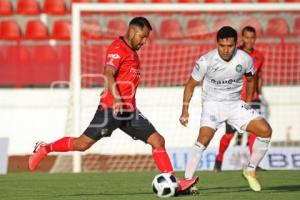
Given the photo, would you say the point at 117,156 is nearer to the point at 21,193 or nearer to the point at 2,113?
the point at 2,113

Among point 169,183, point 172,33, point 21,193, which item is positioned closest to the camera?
point 169,183

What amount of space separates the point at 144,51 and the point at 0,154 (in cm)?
455

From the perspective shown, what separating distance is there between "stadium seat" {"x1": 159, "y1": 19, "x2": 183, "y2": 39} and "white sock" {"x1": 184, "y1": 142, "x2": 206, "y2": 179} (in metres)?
9.92

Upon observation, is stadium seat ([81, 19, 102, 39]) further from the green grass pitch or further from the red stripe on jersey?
the red stripe on jersey

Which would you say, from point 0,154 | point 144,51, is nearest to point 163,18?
point 144,51

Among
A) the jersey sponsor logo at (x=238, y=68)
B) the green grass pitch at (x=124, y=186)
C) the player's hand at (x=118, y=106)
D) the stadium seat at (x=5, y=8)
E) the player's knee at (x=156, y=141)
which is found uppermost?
the stadium seat at (x=5, y=8)

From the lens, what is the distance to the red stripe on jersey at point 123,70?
10.3 meters

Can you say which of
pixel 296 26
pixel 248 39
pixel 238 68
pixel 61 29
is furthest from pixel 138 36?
pixel 61 29

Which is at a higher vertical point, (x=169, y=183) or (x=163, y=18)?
(x=163, y=18)

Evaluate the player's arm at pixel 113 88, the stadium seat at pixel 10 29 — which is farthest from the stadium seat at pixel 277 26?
the player's arm at pixel 113 88

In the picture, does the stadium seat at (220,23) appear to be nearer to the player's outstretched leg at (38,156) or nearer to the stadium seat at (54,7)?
the stadium seat at (54,7)

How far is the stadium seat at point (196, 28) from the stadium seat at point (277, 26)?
1373 millimetres

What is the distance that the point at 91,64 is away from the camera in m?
18.7

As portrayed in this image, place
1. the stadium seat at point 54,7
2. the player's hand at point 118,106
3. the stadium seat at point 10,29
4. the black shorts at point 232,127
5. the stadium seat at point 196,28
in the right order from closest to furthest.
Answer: the player's hand at point 118,106 → the black shorts at point 232,127 → the stadium seat at point 196,28 → the stadium seat at point 10,29 → the stadium seat at point 54,7
